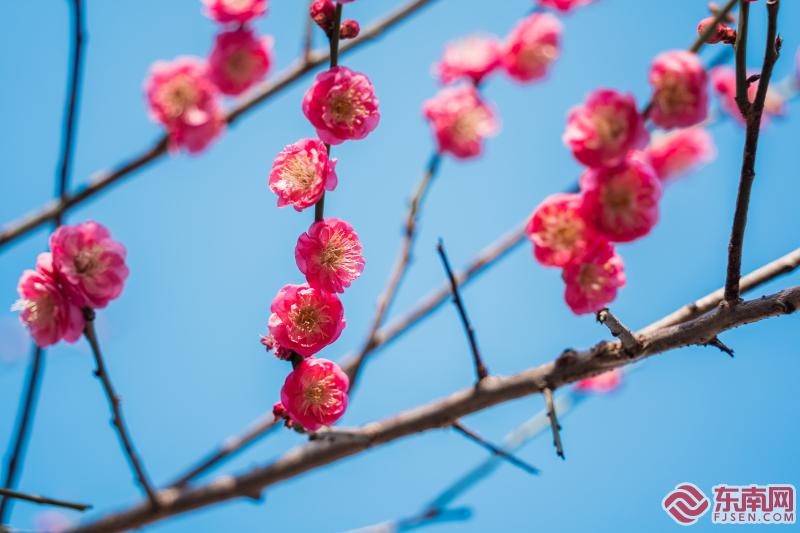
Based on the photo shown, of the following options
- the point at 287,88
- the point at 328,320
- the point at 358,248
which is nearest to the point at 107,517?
the point at 328,320

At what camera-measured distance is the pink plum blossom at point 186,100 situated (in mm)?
2971

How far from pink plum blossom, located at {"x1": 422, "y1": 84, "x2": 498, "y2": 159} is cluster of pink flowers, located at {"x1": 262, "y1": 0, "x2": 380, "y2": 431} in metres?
1.81

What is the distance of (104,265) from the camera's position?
4.84 feet

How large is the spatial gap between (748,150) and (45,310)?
1.44 metres

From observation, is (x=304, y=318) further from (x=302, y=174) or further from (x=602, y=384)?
(x=602, y=384)

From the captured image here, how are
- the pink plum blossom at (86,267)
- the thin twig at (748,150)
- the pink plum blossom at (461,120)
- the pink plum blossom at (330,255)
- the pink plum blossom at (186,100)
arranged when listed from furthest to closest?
the pink plum blossom at (461,120)
the pink plum blossom at (186,100)
the pink plum blossom at (86,267)
the pink plum blossom at (330,255)
the thin twig at (748,150)

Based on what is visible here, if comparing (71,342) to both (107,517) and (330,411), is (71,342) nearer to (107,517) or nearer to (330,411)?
(330,411)

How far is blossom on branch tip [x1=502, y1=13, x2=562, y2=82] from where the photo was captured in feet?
11.1

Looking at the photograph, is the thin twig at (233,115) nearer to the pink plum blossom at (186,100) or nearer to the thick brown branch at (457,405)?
the pink plum blossom at (186,100)

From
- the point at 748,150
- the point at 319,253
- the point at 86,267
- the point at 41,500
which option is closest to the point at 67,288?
the point at 86,267

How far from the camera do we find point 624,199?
3.83 feet

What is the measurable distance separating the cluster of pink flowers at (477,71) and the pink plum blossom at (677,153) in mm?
679

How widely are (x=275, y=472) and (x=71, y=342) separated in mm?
677

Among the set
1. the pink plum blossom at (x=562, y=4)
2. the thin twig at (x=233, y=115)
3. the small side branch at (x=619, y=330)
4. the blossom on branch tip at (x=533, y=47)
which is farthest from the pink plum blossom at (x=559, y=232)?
the blossom on branch tip at (x=533, y=47)
